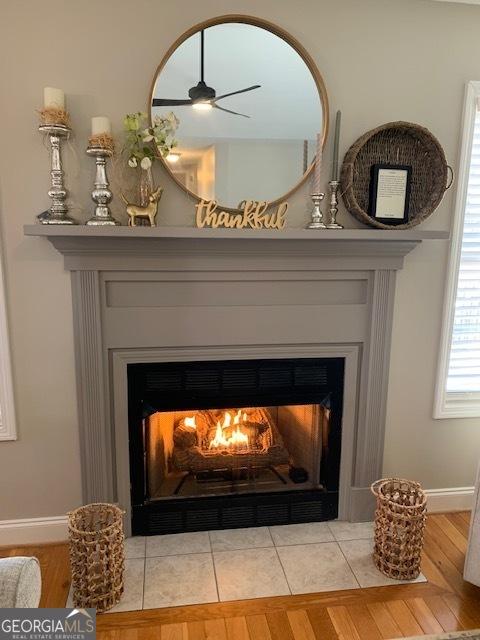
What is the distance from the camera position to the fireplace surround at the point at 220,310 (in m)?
2.11

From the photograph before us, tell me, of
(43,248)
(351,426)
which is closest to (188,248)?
(43,248)

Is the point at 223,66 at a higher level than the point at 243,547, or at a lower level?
higher

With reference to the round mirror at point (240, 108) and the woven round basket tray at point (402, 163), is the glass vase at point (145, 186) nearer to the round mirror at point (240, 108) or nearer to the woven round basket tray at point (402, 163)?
the round mirror at point (240, 108)

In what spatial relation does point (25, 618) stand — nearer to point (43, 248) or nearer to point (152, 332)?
point (152, 332)

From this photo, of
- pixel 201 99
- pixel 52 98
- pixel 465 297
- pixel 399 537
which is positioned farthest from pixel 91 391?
pixel 465 297

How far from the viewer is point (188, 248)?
6.98 ft

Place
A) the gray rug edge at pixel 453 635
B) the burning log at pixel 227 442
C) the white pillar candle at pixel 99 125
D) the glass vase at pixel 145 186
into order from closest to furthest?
the gray rug edge at pixel 453 635
the white pillar candle at pixel 99 125
the glass vase at pixel 145 186
the burning log at pixel 227 442

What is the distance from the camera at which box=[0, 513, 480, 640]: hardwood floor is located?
184 cm

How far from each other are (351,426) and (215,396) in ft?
2.35

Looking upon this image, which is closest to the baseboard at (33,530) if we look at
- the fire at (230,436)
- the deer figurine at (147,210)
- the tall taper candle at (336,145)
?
the fire at (230,436)

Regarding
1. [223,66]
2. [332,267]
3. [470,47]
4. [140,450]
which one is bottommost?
[140,450]

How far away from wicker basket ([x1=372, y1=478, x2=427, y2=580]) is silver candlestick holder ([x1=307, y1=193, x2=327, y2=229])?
4.06 feet

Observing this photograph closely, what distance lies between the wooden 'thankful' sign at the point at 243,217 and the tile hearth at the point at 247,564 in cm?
151

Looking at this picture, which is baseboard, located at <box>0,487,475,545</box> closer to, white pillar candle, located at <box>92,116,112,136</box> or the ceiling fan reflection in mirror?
white pillar candle, located at <box>92,116,112,136</box>
